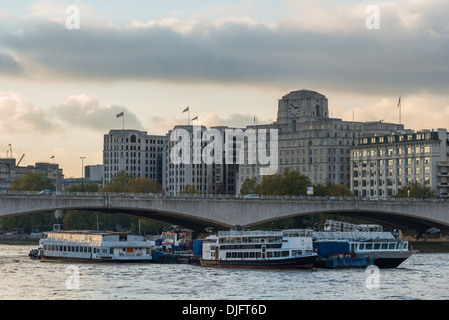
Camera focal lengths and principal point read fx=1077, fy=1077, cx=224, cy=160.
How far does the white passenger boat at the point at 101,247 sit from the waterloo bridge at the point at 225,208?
36.0ft

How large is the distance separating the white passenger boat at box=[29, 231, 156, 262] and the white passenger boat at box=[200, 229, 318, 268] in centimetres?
1076

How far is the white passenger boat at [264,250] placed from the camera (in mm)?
115438

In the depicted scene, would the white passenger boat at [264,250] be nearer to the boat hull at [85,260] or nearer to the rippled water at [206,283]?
the rippled water at [206,283]

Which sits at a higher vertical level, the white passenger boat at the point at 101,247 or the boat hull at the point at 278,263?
the white passenger boat at the point at 101,247

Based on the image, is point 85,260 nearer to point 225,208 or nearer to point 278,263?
point 278,263

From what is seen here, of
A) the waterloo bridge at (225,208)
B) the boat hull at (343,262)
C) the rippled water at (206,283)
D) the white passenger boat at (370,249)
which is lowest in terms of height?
the rippled water at (206,283)

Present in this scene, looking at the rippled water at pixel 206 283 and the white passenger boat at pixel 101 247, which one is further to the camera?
the white passenger boat at pixel 101 247

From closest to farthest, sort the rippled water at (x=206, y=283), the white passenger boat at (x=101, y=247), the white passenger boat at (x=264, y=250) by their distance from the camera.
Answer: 1. the rippled water at (x=206, y=283)
2. the white passenger boat at (x=264, y=250)
3. the white passenger boat at (x=101, y=247)

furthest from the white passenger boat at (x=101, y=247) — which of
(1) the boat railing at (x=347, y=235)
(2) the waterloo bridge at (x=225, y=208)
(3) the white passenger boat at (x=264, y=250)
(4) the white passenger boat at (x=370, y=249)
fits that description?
(4) the white passenger boat at (x=370, y=249)

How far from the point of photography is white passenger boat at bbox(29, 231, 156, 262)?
130 meters

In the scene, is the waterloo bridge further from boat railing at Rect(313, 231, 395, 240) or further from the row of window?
the row of window

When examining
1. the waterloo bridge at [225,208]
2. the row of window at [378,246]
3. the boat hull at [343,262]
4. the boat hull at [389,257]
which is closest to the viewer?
the boat hull at [343,262]
